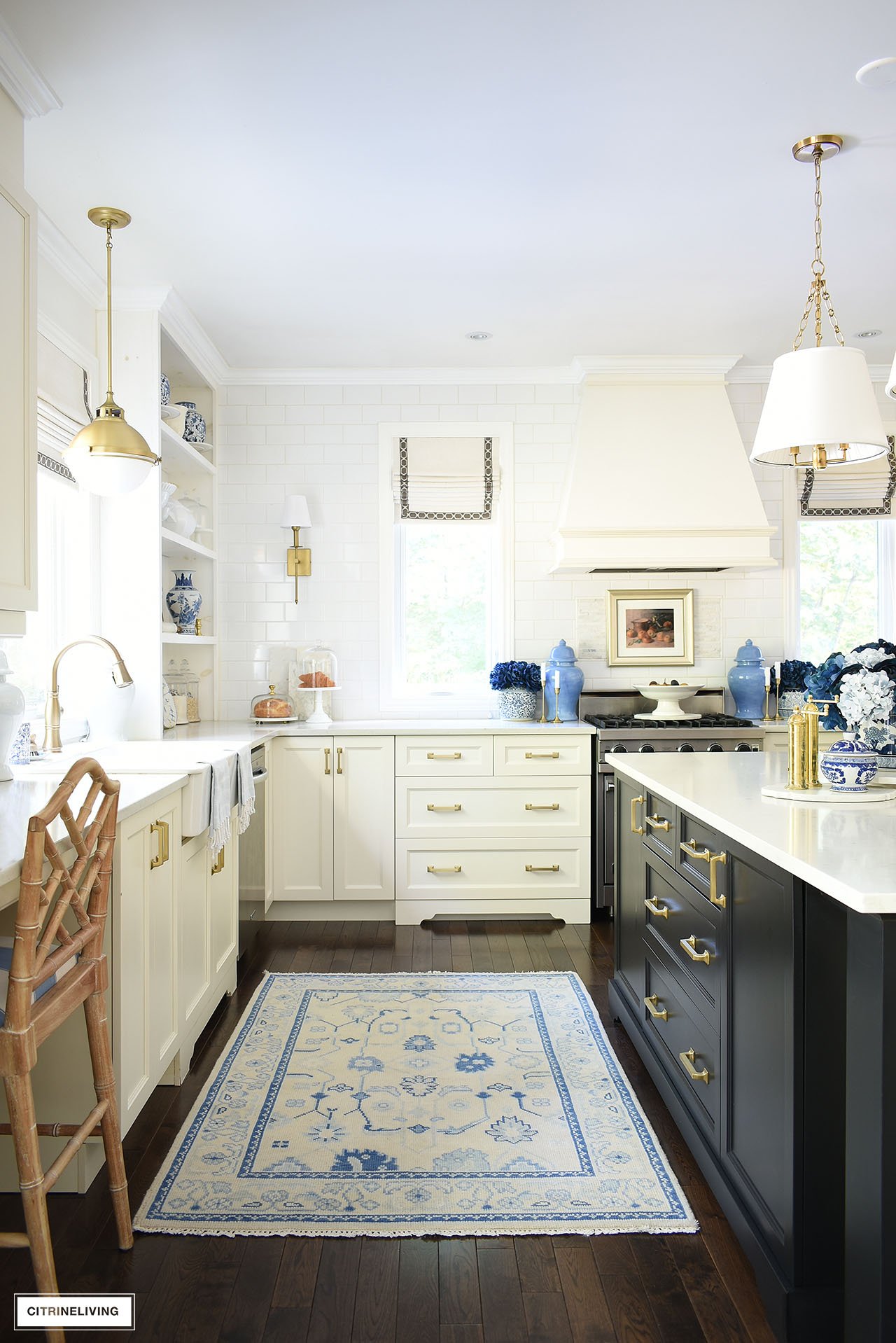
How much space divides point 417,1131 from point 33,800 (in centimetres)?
134

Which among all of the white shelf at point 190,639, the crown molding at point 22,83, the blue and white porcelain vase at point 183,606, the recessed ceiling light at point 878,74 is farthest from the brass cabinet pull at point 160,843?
the recessed ceiling light at point 878,74

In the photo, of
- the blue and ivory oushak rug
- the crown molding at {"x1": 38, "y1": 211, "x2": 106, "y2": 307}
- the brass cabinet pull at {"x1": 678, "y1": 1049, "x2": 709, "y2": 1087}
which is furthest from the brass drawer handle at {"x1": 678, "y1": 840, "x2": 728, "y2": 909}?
the crown molding at {"x1": 38, "y1": 211, "x2": 106, "y2": 307}

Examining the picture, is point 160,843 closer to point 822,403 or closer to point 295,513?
point 822,403

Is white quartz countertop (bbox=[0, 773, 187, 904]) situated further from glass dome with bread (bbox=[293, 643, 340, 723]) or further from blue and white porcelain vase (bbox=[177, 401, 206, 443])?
blue and white porcelain vase (bbox=[177, 401, 206, 443])

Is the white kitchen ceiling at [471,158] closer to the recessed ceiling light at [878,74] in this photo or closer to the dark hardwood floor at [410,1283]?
the recessed ceiling light at [878,74]

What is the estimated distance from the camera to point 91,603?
382cm

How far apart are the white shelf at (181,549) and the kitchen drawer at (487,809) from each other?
5.12 feet

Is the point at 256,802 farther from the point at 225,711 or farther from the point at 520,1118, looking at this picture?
the point at 520,1118

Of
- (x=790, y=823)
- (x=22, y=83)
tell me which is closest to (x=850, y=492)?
(x=790, y=823)

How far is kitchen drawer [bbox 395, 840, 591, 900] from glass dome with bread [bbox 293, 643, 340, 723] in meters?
0.88

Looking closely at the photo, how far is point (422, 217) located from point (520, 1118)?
293 cm

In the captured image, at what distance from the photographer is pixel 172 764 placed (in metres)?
2.93

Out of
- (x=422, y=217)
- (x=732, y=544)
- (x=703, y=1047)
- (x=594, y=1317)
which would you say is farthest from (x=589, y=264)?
(x=594, y=1317)

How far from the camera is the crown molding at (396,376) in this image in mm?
4965
